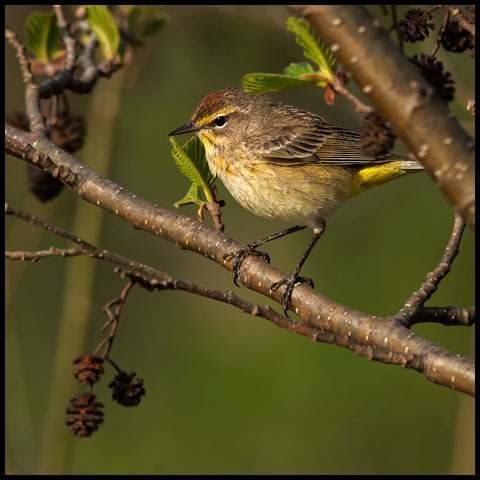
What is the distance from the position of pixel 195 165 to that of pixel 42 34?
1566mm

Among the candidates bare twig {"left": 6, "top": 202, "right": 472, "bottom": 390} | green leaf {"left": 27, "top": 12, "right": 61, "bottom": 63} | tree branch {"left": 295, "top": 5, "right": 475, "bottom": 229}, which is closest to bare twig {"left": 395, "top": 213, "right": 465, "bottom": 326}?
bare twig {"left": 6, "top": 202, "right": 472, "bottom": 390}

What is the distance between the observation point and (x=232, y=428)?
20.2 ft

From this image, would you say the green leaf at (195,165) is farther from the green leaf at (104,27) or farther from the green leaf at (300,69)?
the green leaf at (104,27)

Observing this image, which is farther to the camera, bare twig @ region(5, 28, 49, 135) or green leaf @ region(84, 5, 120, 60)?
green leaf @ region(84, 5, 120, 60)

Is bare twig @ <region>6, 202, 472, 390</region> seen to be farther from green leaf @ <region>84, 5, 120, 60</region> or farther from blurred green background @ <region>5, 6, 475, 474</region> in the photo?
blurred green background @ <region>5, 6, 475, 474</region>

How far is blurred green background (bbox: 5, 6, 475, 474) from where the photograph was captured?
566cm

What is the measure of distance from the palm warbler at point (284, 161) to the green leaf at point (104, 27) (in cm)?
88

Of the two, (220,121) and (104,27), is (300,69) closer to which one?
(104,27)

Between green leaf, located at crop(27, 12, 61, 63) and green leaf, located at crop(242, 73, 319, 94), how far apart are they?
2037 millimetres

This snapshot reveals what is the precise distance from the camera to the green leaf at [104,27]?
4.34 m

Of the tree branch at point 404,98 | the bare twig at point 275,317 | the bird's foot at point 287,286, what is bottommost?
the bare twig at point 275,317

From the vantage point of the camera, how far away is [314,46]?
9.94 feet

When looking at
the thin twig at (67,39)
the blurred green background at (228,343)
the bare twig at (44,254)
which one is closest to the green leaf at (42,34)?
the thin twig at (67,39)

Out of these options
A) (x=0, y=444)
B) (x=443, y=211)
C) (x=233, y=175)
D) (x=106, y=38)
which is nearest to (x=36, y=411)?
(x=0, y=444)
